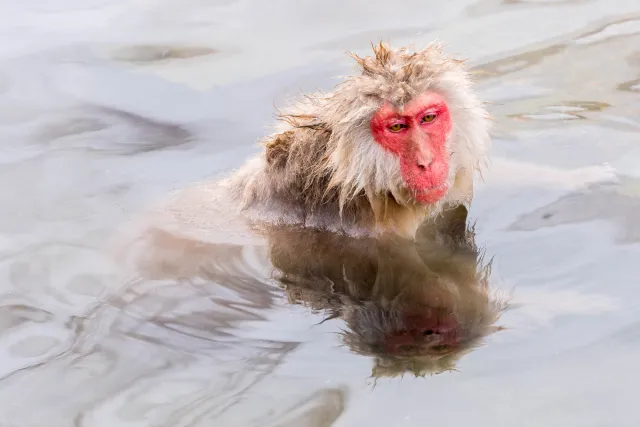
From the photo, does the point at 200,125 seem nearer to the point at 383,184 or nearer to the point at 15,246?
the point at 15,246

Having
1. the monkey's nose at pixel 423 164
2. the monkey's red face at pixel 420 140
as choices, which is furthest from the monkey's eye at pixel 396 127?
the monkey's nose at pixel 423 164

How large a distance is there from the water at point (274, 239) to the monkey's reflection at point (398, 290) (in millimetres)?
19

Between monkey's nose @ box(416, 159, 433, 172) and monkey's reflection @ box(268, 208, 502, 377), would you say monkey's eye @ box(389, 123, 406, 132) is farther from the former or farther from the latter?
monkey's reflection @ box(268, 208, 502, 377)

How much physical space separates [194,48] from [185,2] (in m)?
0.69

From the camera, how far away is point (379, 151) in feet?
13.9

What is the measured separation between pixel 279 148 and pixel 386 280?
2.56 ft

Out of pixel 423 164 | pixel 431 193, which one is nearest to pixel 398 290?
pixel 431 193

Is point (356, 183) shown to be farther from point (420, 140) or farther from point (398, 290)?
point (398, 290)

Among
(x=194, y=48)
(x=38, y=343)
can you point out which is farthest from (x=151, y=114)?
(x=38, y=343)

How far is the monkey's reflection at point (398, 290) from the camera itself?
3934mm

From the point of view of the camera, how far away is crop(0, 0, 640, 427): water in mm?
3760

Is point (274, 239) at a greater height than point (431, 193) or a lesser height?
lesser

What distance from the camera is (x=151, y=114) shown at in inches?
246

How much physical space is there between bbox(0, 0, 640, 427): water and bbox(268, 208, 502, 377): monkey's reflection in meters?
0.02
